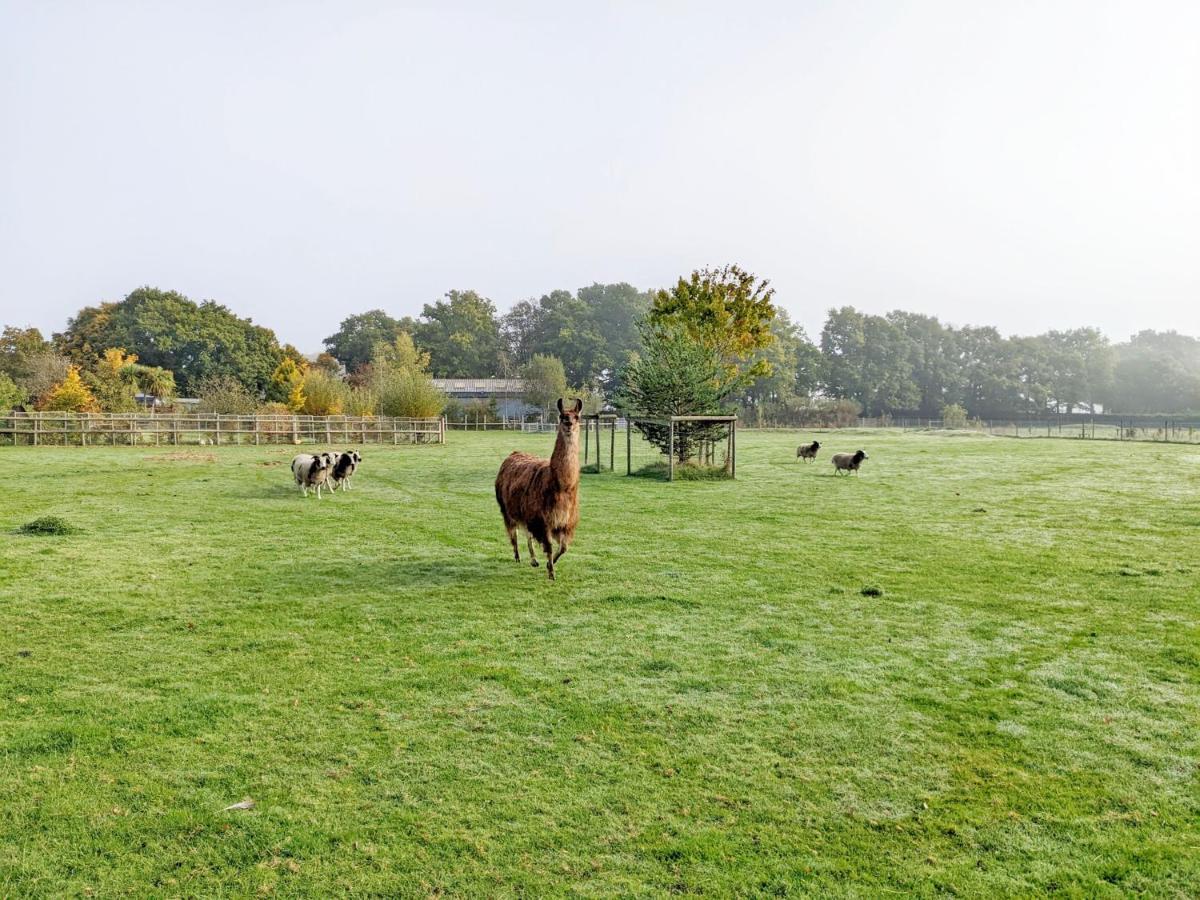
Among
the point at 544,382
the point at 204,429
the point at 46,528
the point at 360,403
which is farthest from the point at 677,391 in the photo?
the point at 544,382

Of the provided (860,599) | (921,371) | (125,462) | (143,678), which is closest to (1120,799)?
(860,599)

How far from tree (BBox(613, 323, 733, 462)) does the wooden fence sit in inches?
850

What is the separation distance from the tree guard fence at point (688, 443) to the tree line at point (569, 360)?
87.2 feet

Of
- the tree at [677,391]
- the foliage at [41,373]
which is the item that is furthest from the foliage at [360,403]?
the tree at [677,391]

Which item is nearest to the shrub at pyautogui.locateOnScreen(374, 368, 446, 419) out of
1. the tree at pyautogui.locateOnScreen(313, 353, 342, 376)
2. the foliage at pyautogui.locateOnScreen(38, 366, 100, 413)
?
the foliage at pyautogui.locateOnScreen(38, 366, 100, 413)

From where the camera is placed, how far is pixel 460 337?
97.9 m

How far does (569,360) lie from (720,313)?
7313 centimetres

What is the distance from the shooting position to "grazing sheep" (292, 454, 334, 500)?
Answer: 710 inches

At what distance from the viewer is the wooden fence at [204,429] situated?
3638 centimetres

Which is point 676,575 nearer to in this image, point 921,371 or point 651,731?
point 651,731

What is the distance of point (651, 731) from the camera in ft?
A: 17.0

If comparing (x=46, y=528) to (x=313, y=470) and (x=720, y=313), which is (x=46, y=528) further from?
(x=720, y=313)

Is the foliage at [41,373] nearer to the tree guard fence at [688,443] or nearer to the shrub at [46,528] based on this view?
the tree guard fence at [688,443]

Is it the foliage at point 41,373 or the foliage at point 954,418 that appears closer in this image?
the foliage at point 41,373
